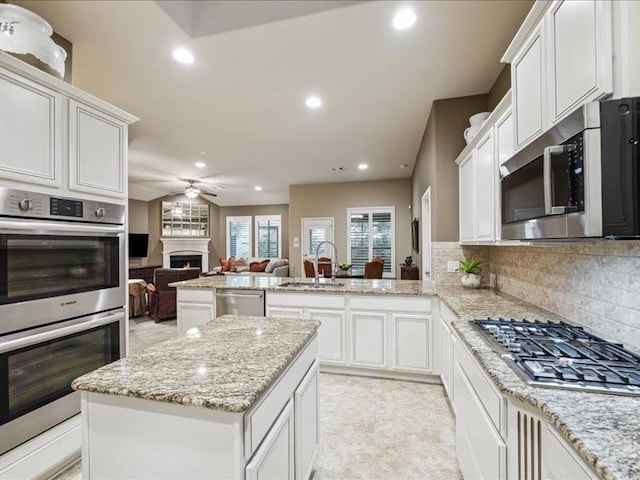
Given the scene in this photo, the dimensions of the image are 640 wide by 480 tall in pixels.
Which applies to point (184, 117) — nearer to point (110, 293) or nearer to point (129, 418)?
point (110, 293)

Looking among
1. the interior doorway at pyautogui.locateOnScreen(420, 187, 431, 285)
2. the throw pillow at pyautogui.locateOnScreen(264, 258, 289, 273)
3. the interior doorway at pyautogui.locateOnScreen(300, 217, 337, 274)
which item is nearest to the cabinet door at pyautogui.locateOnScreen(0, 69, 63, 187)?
the interior doorway at pyautogui.locateOnScreen(420, 187, 431, 285)

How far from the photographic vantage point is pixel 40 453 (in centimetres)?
165

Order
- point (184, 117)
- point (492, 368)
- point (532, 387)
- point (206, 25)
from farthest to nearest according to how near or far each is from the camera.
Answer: point (184, 117) < point (206, 25) < point (492, 368) < point (532, 387)

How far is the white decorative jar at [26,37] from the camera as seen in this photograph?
163 centimetres

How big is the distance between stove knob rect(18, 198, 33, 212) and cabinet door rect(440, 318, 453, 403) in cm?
273

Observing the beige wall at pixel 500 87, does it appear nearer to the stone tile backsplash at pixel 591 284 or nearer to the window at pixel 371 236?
the stone tile backsplash at pixel 591 284

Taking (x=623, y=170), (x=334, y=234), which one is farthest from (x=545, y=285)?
(x=334, y=234)

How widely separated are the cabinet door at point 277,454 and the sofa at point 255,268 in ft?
23.0

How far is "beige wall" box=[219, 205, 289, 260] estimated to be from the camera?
11078 millimetres

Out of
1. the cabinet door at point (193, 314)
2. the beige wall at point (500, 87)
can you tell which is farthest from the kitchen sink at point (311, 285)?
the beige wall at point (500, 87)

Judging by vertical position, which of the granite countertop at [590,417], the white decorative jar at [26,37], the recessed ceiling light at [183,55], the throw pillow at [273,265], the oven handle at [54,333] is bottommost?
the throw pillow at [273,265]

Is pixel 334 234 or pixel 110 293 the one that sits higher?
pixel 334 234

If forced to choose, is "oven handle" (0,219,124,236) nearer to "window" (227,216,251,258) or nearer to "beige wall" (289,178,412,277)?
"beige wall" (289,178,412,277)

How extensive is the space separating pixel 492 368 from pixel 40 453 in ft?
7.41
